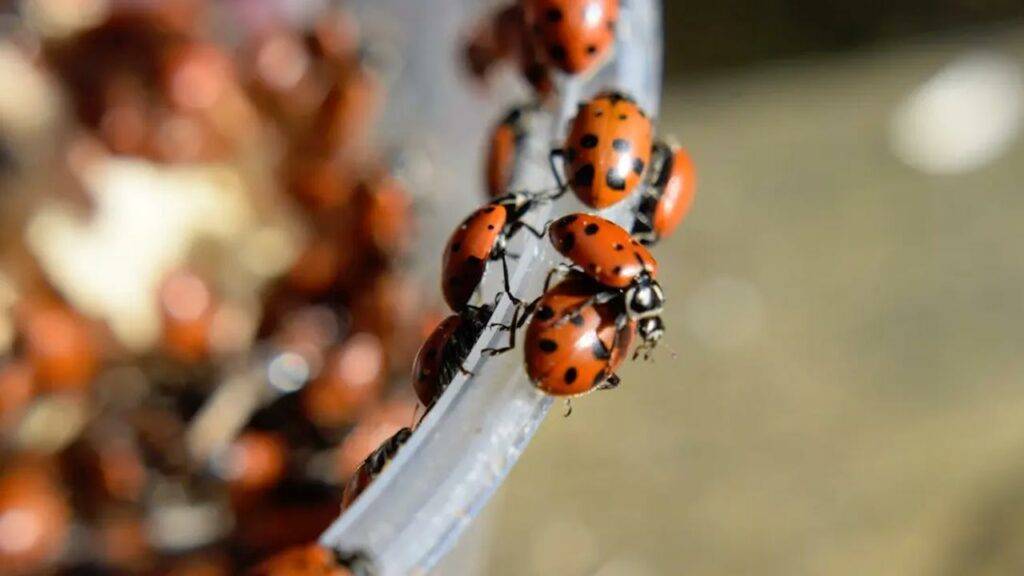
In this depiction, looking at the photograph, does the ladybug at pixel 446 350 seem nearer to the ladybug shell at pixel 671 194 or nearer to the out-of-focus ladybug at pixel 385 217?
the ladybug shell at pixel 671 194

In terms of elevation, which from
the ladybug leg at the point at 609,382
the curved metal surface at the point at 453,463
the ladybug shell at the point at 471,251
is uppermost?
the ladybug shell at the point at 471,251

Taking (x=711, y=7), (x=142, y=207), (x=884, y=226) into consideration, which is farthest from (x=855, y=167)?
(x=142, y=207)

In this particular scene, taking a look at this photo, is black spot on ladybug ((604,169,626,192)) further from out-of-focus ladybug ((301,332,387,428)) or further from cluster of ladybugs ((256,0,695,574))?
out-of-focus ladybug ((301,332,387,428))

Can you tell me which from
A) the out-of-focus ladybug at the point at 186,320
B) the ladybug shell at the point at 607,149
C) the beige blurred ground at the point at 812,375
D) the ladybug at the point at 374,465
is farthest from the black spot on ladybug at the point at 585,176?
→ the out-of-focus ladybug at the point at 186,320

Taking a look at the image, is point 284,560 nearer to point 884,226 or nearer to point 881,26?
point 884,226

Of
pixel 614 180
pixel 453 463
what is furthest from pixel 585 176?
pixel 453 463

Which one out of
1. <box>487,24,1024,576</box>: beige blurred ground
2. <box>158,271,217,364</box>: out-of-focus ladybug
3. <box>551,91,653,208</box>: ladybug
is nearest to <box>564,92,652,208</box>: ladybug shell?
<box>551,91,653,208</box>: ladybug
